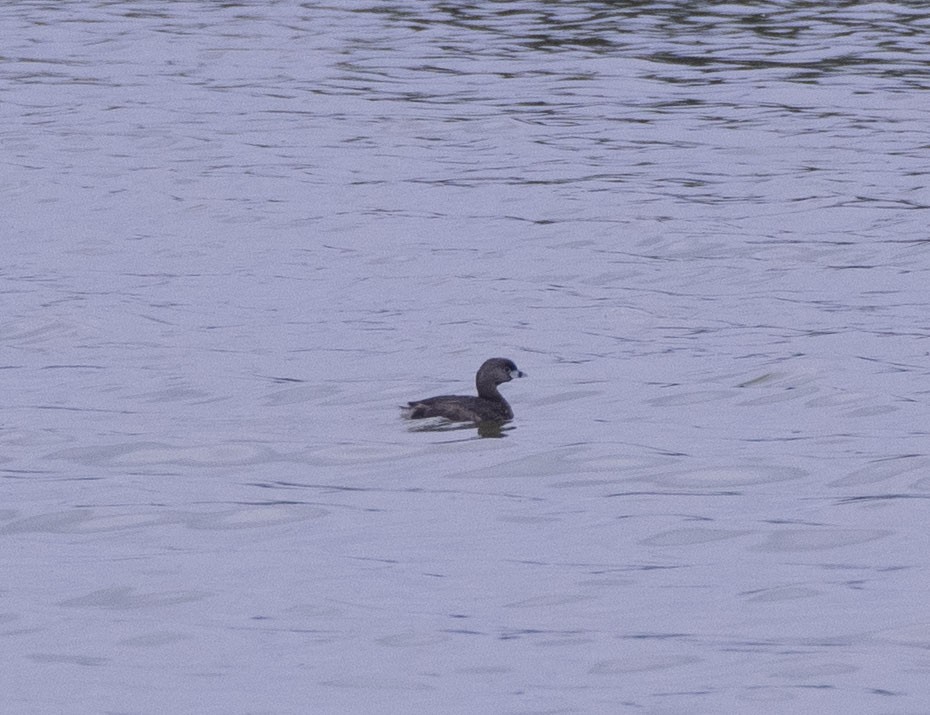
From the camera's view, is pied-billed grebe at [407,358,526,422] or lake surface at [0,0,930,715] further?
pied-billed grebe at [407,358,526,422]

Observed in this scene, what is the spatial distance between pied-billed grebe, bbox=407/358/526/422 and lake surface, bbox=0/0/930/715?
7.3 inches

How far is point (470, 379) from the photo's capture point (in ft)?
52.3

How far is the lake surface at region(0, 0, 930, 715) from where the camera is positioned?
9.80 metres

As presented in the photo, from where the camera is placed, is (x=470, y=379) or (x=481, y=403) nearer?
(x=481, y=403)

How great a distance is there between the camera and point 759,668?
9.45 metres

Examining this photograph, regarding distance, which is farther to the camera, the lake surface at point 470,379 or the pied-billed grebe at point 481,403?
the pied-billed grebe at point 481,403

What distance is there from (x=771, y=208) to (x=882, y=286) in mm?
3598

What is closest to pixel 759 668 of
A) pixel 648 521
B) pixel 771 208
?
pixel 648 521

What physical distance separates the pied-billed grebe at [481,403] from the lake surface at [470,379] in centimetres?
19

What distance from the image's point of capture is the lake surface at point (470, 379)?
980cm

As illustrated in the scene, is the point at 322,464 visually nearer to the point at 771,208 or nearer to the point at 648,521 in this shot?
the point at 648,521

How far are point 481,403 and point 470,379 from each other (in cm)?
184

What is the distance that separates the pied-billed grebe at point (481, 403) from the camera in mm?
13945

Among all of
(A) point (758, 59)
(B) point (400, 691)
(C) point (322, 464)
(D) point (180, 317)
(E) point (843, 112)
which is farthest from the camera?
(A) point (758, 59)
